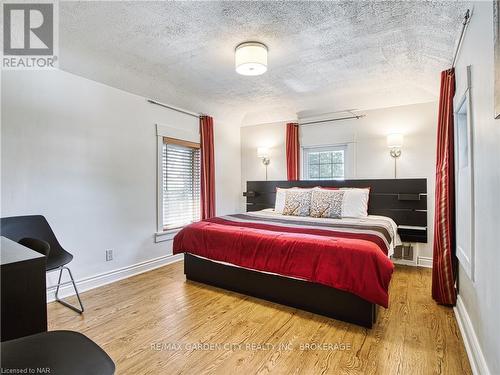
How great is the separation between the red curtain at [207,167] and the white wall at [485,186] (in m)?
3.38

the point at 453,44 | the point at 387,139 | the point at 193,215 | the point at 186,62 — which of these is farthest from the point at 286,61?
the point at 193,215

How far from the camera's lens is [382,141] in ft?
12.8

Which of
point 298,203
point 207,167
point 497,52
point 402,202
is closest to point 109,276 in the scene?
point 207,167

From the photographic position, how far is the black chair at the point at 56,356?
74 cm

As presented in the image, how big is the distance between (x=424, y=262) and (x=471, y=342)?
2.10 metres

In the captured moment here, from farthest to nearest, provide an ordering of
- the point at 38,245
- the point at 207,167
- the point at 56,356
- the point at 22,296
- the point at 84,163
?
the point at 207,167, the point at 84,163, the point at 38,245, the point at 22,296, the point at 56,356

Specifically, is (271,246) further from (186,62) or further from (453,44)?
(453,44)

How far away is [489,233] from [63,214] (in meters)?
3.44

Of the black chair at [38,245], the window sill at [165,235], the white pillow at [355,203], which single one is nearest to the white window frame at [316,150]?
the white pillow at [355,203]

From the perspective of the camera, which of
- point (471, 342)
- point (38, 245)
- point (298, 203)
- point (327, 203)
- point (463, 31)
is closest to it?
point (471, 342)

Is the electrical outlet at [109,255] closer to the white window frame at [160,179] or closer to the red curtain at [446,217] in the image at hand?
the white window frame at [160,179]

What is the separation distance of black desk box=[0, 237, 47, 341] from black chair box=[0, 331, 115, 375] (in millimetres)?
345

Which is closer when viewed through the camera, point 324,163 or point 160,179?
point 160,179

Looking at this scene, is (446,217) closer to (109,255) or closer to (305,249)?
(305,249)
